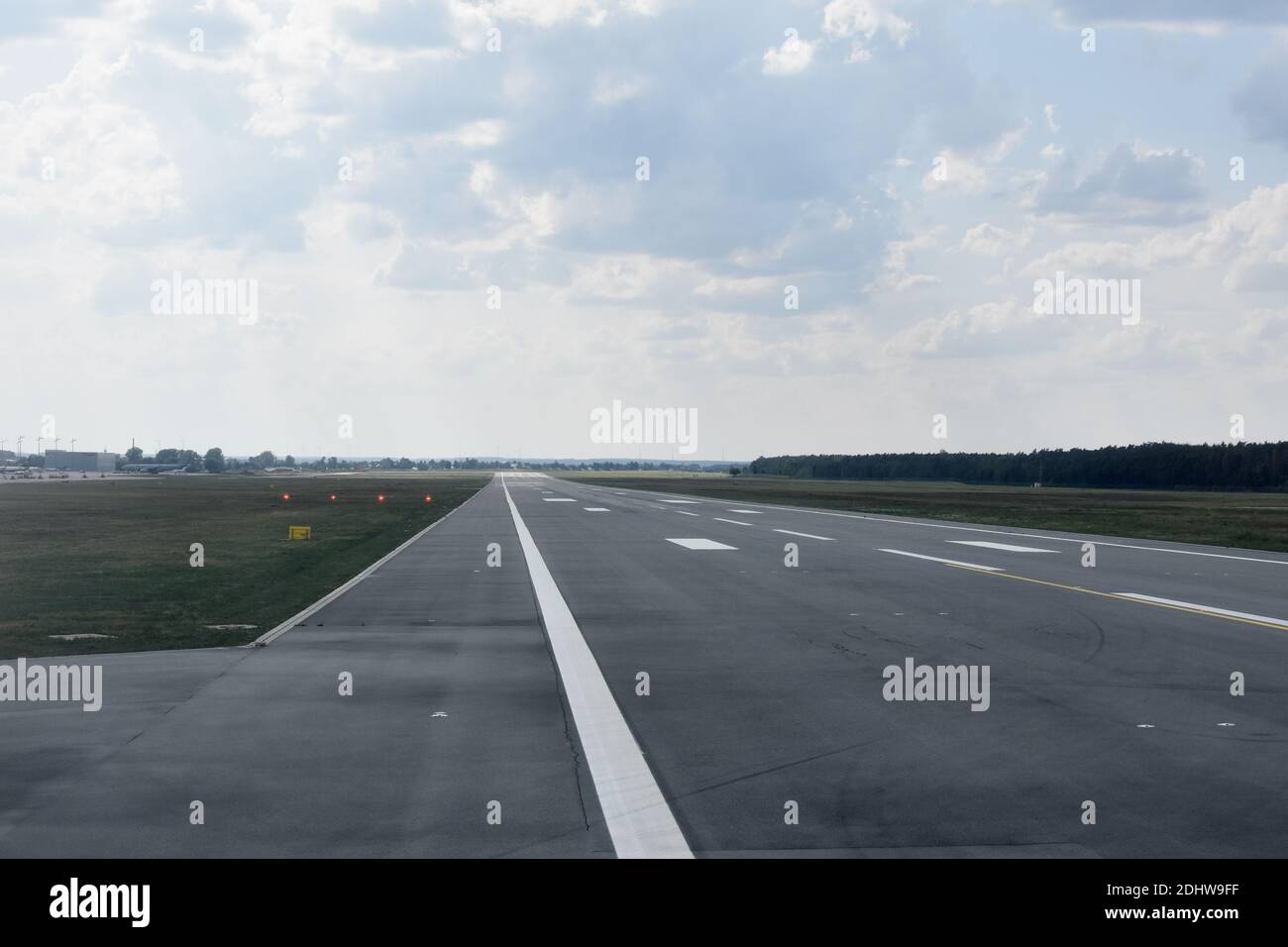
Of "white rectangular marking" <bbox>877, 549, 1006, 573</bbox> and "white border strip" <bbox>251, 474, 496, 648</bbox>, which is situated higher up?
"white border strip" <bbox>251, 474, 496, 648</bbox>

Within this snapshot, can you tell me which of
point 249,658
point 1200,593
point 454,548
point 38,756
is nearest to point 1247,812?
point 38,756

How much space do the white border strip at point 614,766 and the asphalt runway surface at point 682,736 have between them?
3cm

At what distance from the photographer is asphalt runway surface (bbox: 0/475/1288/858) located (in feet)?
21.1

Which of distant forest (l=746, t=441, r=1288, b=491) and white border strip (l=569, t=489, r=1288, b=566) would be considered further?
distant forest (l=746, t=441, r=1288, b=491)

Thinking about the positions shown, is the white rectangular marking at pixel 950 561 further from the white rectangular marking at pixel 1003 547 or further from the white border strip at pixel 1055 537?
the white border strip at pixel 1055 537

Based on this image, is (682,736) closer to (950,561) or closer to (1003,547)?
(950,561)

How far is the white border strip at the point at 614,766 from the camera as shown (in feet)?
20.6

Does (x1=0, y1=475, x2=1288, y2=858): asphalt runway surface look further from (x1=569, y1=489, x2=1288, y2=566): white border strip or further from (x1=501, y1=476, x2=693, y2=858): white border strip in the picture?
(x1=569, y1=489, x2=1288, y2=566): white border strip

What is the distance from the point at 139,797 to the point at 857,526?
34937 millimetres

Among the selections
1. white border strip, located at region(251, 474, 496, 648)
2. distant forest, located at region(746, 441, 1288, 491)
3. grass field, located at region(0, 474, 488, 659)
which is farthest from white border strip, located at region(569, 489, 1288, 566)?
distant forest, located at region(746, 441, 1288, 491)

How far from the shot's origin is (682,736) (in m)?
8.80

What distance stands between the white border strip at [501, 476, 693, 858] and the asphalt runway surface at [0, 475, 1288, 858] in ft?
0.10

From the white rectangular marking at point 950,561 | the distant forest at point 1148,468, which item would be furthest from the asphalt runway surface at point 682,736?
the distant forest at point 1148,468
